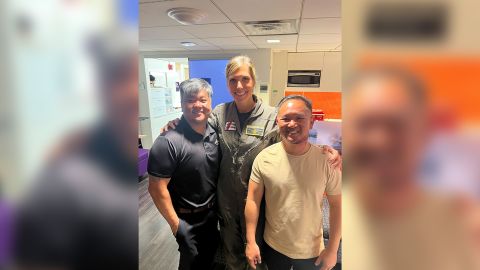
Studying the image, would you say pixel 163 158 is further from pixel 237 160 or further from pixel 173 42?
pixel 173 42

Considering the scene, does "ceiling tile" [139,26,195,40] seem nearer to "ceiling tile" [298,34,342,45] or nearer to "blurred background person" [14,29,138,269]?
"ceiling tile" [298,34,342,45]

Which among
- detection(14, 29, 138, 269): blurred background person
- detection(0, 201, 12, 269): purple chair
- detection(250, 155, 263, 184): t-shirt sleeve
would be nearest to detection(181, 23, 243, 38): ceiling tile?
detection(250, 155, 263, 184): t-shirt sleeve

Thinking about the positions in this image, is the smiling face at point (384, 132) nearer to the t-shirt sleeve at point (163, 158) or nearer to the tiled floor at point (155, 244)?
the t-shirt sleeve at point (163, 158)

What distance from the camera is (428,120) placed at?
25cm

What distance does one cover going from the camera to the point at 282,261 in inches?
48.5

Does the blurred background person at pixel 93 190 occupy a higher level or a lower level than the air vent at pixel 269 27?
lower

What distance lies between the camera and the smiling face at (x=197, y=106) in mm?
1307

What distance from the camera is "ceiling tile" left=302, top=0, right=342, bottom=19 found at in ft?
5.99

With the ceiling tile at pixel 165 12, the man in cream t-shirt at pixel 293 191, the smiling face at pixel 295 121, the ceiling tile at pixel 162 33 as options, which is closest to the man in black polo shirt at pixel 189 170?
the man in cream t-shirt at pixel 293 191

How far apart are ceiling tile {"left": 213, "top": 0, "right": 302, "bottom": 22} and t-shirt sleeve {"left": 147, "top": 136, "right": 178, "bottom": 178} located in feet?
3.96

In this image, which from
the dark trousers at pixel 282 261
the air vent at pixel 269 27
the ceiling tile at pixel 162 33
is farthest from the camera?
the ceiling tile at pixel 162 33

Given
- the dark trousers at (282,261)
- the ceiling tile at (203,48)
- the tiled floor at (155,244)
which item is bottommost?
the tiled floor at (155,244)

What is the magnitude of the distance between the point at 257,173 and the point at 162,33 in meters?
2.52

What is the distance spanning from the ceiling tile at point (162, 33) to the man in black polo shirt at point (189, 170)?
174 centimetres
